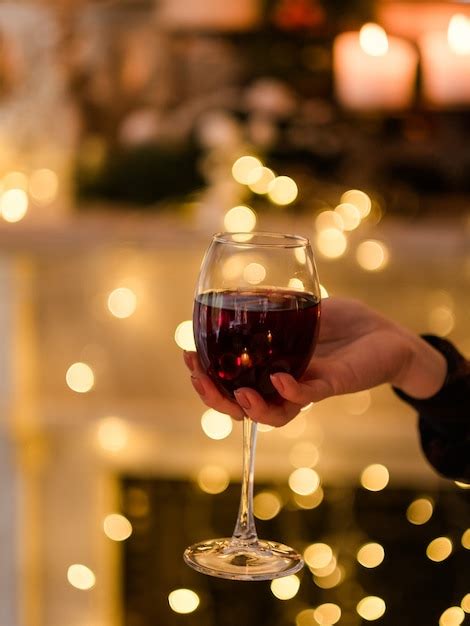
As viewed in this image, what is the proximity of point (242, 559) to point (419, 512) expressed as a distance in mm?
432

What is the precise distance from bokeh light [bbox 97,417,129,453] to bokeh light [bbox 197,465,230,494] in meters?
0.22

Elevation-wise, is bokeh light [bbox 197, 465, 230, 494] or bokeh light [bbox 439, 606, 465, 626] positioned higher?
bokeh light [bbox 439, 606, 465, 626]

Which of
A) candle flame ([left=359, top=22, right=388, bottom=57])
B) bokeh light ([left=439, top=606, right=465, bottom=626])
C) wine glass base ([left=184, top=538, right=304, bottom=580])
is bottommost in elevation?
bokeh light ([left=439, top=606, right=465, bottom=626])

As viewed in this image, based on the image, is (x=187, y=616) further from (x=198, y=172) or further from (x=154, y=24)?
(x=154, y=24)

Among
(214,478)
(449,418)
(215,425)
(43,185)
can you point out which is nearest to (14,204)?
(43,185)

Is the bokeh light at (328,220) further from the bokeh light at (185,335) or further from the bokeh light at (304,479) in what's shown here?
the bokeh light at (304,479)

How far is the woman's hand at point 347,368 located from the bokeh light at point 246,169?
5.64 feet

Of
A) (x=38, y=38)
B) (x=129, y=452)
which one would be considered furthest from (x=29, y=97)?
(x=129, y=452)

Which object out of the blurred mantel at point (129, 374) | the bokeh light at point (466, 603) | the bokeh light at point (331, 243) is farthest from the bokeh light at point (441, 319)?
the bokeh light at point (466, 603)

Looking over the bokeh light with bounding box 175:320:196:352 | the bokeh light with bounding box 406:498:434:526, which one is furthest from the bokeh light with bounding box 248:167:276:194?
the bokeh light with bounding box 406:498:434:526

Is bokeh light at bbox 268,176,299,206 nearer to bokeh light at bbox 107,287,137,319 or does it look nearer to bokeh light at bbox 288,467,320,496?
bokeh light at bbox 107,287,137,319

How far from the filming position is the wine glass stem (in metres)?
0.83

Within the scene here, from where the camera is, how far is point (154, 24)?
9.41 feet

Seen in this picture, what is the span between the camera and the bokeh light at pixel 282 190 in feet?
9.00
